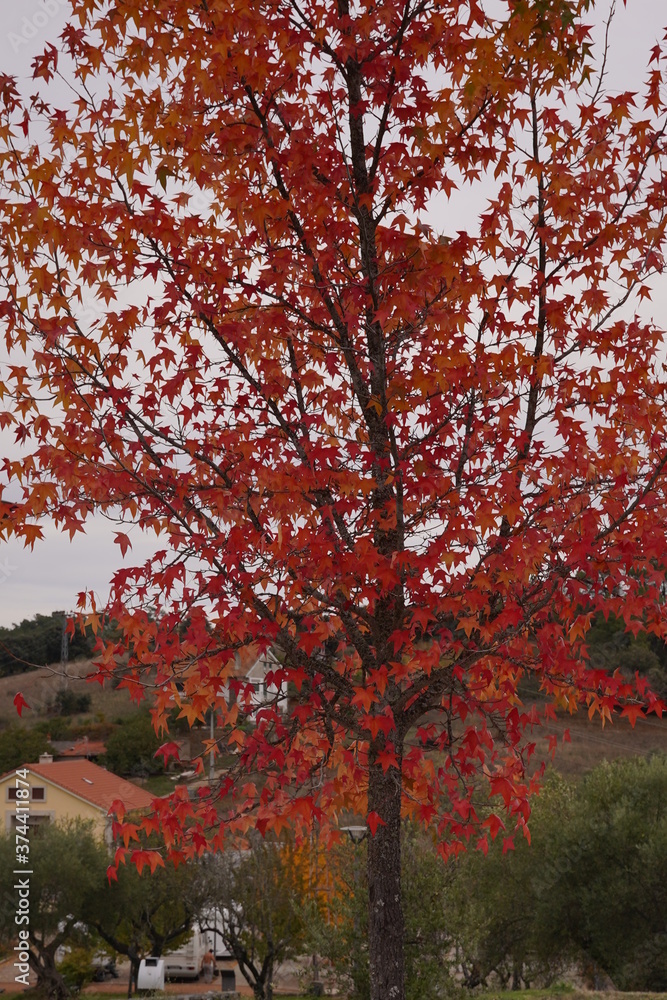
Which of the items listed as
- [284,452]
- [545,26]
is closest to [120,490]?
[284,452]

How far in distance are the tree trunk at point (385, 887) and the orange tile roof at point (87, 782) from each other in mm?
26703

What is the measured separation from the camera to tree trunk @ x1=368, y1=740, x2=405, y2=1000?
5.97 m

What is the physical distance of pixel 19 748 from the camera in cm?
4109

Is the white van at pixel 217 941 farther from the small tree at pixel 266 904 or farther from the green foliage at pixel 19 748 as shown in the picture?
the green foliage at pixel 19 748

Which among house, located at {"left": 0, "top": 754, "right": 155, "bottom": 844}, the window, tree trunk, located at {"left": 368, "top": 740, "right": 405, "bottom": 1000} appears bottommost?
the window

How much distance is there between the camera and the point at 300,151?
18.0ft

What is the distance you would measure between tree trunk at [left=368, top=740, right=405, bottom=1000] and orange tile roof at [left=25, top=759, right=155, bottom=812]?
2670 centimetres

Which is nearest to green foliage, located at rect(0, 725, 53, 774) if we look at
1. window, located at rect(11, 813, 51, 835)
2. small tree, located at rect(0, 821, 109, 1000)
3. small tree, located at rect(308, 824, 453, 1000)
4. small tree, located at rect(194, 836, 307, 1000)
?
window, located at rect(11, 813, 51, 835)

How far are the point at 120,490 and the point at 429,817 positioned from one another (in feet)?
9.51

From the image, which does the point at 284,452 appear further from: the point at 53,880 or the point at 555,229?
the point at 53,880

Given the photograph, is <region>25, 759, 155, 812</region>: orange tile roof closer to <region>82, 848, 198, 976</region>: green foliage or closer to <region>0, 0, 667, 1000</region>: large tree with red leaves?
<region>82, 848, 198, 976</region>: green foliage

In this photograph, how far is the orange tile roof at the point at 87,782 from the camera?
107 feet

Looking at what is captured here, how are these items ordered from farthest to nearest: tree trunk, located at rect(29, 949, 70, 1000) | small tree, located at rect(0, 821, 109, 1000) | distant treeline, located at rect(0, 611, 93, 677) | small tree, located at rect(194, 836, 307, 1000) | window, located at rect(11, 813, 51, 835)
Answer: distant treeline, located at rect(0, 611, 93, 677) → window, located at rect(11, 813, 51, 835) → tree trunk, located at rect(29, 949, 70, 1000) → small tree, located at rect(0, 821, 109, 1000) → small tree, located at rect(194, 836, 307, 1000)

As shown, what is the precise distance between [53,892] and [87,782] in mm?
7451
